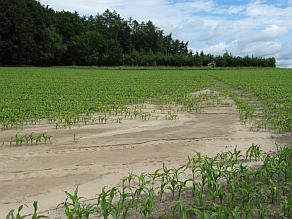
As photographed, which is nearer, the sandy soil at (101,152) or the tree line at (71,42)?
the sandy soil at (101,152)

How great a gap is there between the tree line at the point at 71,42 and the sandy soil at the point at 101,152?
5944 cm

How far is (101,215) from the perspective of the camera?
136 inches

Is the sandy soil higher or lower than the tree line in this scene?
lower

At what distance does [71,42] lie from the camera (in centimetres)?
6950

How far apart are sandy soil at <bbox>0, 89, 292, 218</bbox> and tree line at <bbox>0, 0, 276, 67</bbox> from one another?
2340 inches

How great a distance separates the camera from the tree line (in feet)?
189

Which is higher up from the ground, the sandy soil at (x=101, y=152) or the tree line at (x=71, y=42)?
the tree line at (x=71, y=42)

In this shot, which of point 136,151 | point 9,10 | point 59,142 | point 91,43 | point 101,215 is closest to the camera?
point 101,215

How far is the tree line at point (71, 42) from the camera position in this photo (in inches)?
2272

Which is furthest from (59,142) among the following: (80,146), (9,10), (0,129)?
(9,10)

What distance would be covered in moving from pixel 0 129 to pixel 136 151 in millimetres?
5041

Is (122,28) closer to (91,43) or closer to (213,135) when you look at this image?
(91,43)

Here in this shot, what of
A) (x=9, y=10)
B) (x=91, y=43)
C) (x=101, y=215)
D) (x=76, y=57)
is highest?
(x=9, y=10)

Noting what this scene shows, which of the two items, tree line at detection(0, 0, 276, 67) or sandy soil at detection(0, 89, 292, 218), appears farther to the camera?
tree line at detection(0, 0, 276, 67)
